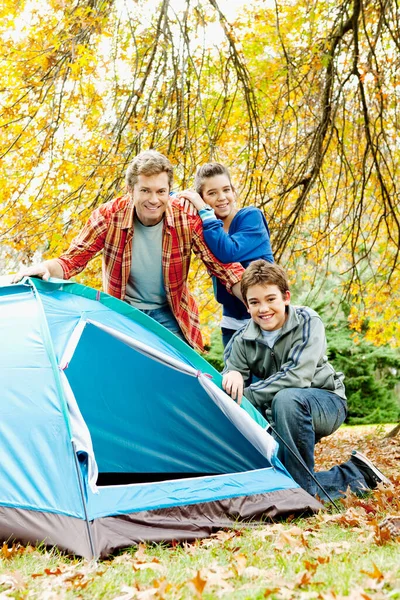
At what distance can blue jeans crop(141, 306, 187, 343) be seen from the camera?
3.96 m

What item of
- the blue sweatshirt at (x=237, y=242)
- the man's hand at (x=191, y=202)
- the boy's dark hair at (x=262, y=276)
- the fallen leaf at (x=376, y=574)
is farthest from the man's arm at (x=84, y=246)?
the fallen leaf at (x=376, y=574)

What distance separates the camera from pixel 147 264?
3.90m

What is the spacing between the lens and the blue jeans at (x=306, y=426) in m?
3.56

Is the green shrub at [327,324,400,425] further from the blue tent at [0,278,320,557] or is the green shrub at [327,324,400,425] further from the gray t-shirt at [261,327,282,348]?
the gray t-shirt at [261,327,282,348]

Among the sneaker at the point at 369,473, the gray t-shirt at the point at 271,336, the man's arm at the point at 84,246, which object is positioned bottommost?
the sneaker at the point at 369,473

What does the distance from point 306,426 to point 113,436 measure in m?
1.21

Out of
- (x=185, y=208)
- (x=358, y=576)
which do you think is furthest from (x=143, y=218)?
(x=358, y=576)

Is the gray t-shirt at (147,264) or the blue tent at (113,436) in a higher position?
the gray t-shirt at (147,264)

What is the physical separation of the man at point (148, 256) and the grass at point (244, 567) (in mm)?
1349

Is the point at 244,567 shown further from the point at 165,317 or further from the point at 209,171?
the point at 209,171

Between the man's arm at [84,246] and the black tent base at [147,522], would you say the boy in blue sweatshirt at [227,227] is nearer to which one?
the man's arm at [84,246]

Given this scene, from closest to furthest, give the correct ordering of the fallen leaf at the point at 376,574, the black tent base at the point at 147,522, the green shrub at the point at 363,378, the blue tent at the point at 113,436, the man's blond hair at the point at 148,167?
the fallen leaf at the point at 376,574 < the black tent base at the point at 147,522 < the blue tent at the point at 113,436 < the man's blond hair at the point at 148,167 < the green shrub at the point at 363,378

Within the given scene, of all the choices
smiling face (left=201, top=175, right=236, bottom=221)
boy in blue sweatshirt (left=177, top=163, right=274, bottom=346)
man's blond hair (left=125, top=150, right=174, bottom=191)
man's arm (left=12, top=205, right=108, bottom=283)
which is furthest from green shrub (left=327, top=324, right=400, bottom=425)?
man's blond hair (left=125, top=150, right=174, bottom=191)

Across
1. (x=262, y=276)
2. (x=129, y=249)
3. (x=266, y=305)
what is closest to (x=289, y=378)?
(x=266, y=305)
